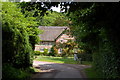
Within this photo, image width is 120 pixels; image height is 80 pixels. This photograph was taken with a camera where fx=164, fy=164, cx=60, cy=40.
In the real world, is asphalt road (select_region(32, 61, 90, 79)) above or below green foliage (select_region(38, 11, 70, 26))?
below

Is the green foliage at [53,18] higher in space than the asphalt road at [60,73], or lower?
higher

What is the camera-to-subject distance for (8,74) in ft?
29.3

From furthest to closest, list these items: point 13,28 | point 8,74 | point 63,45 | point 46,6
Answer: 1. point 63,45
2. point 13,28
3. point 8,74
4. point 46,6

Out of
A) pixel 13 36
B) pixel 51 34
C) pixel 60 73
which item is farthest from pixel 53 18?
pixel 13 36

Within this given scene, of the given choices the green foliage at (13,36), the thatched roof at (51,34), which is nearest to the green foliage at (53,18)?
the green foliage at (13,36)

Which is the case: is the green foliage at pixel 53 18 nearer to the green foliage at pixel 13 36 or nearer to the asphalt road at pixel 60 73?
the green foliage at pixel 13 36

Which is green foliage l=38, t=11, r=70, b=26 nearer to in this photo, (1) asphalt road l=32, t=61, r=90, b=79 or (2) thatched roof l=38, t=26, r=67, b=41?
(2) thatched roof l=38, t=26, r=67, b=41

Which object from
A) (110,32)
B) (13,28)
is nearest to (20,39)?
(13,28)

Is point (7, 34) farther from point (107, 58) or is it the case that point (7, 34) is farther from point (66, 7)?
point (107, 58)

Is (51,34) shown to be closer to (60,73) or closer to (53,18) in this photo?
(53,18)

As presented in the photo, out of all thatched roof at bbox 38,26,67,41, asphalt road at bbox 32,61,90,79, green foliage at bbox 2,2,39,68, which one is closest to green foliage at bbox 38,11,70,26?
green foliage at bbox 2,2,39,68

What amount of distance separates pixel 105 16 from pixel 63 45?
1079 inches

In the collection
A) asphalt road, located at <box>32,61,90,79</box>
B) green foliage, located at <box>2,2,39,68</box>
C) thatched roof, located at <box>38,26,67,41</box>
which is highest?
thatched roof, located at <box>38,26,67,41</box>

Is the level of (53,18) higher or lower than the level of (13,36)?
higher
